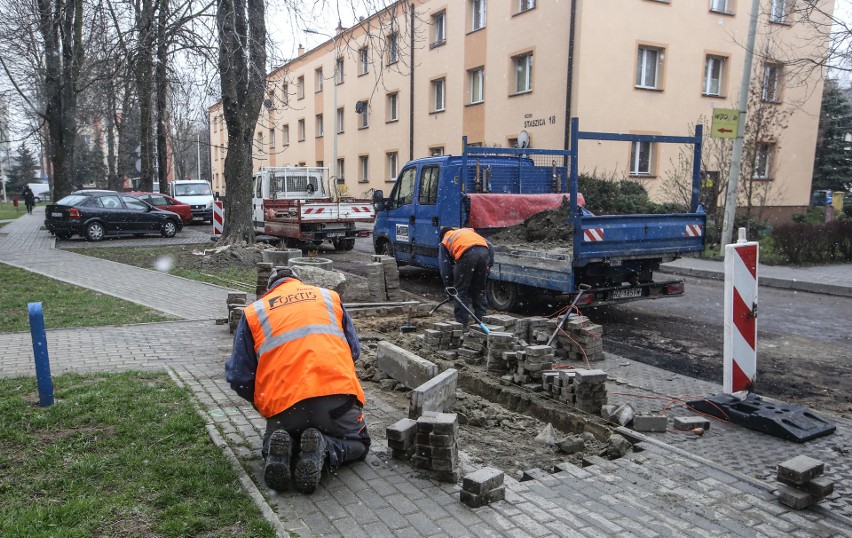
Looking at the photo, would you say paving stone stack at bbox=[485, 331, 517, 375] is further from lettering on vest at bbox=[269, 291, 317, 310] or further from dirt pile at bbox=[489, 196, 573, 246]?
dirt pile at bbox=[489, 196, 573, 246]

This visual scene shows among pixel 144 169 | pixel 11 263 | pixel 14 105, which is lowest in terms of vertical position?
pixel 11 263

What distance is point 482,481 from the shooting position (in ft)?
10.9

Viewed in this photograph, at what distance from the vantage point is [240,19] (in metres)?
13.3

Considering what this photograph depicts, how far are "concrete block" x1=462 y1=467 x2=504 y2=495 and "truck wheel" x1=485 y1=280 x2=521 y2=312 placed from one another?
5.77 metres

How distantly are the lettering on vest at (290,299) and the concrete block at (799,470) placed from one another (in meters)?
2.80

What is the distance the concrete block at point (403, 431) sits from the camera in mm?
3898

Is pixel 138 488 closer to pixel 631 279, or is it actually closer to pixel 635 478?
pixel 635 478

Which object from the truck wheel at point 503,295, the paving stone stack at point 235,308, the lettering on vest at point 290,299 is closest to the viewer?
the lettering on vest at point 290,299

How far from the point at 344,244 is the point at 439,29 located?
13.4 metres

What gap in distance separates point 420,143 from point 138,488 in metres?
26.3

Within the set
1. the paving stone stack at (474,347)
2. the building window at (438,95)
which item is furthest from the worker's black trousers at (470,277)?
the building window at (438,95)

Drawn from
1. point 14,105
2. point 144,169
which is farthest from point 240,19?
point 14,105

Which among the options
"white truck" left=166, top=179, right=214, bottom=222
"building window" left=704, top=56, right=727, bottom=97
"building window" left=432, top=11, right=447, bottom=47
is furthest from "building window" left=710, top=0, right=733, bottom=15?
"white truck" left=166, top=179, right=214, bottom=222

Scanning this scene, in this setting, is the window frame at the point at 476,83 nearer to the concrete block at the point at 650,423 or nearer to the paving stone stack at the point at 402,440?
the concrete block at the point at 650,423
